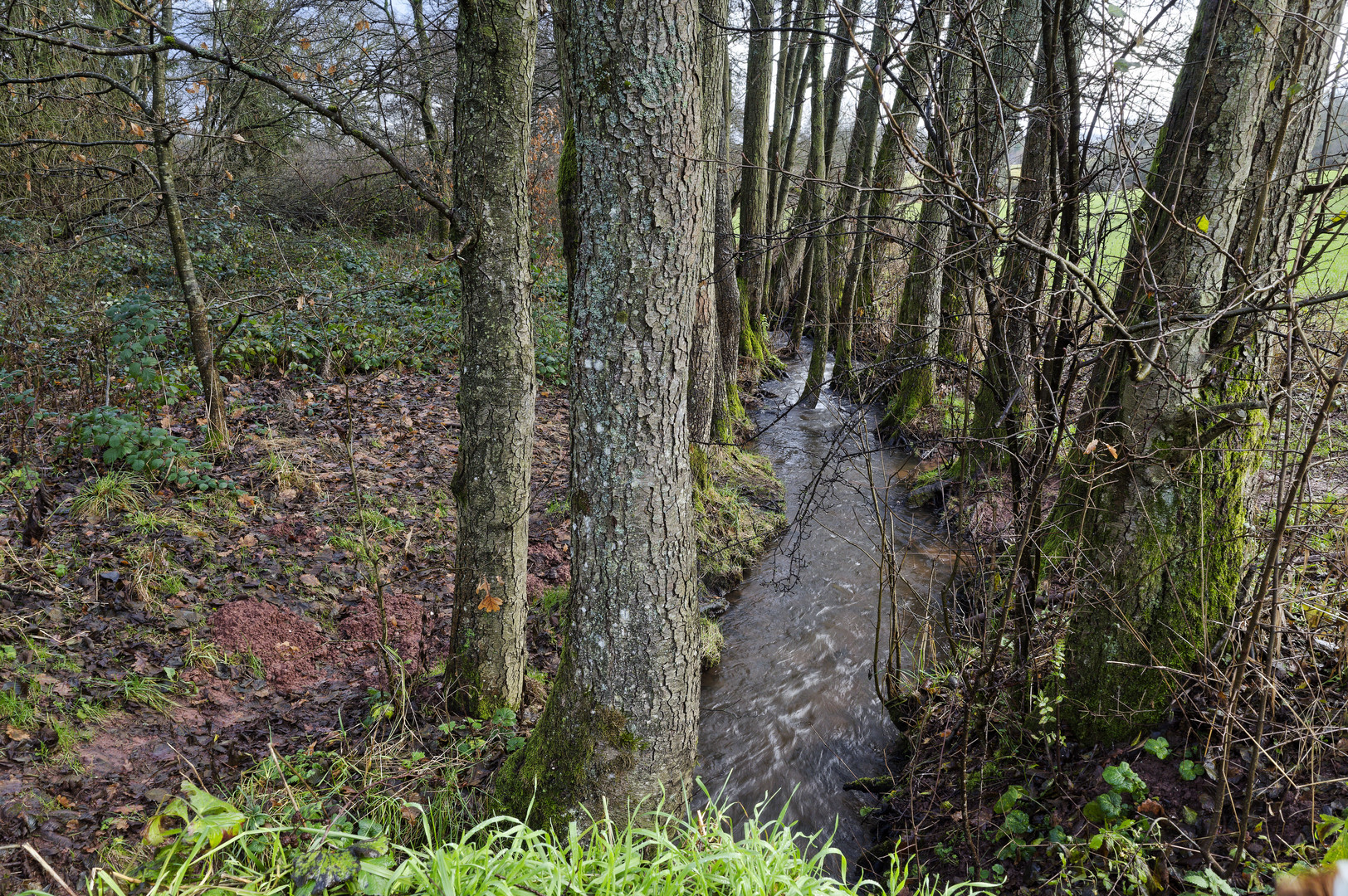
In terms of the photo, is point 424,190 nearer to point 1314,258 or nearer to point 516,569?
point 516,569

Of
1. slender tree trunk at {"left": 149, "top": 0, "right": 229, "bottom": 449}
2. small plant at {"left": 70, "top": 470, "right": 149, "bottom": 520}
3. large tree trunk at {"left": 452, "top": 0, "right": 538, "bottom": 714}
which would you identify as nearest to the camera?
large tree trunk at {"left": 452, "top": 0, "right": 538, "bottom": 714}

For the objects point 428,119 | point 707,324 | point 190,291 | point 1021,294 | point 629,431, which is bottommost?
point 629,431

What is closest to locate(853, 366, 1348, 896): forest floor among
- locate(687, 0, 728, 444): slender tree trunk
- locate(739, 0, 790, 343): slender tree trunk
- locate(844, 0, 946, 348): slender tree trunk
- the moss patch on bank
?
locate(844, 0, 946, 348): slender tree trunk

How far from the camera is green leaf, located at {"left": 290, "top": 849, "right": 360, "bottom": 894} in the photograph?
2084 millimetres

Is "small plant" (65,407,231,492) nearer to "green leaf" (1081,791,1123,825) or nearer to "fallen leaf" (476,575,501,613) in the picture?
"fallen leaf" (476,575,501,613)

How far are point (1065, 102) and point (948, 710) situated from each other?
3.21 m

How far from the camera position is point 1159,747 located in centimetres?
284

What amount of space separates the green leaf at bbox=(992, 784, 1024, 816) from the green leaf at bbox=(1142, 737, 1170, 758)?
0.58 meters

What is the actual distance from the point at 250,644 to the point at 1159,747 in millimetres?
5094

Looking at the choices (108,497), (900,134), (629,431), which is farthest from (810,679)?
(108,497)

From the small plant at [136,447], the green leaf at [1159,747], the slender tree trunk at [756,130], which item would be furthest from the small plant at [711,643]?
the slender tree trunk at [756,130]

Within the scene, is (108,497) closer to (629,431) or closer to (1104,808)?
(629,431)

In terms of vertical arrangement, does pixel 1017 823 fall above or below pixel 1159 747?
below

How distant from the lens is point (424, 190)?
3.31 m
